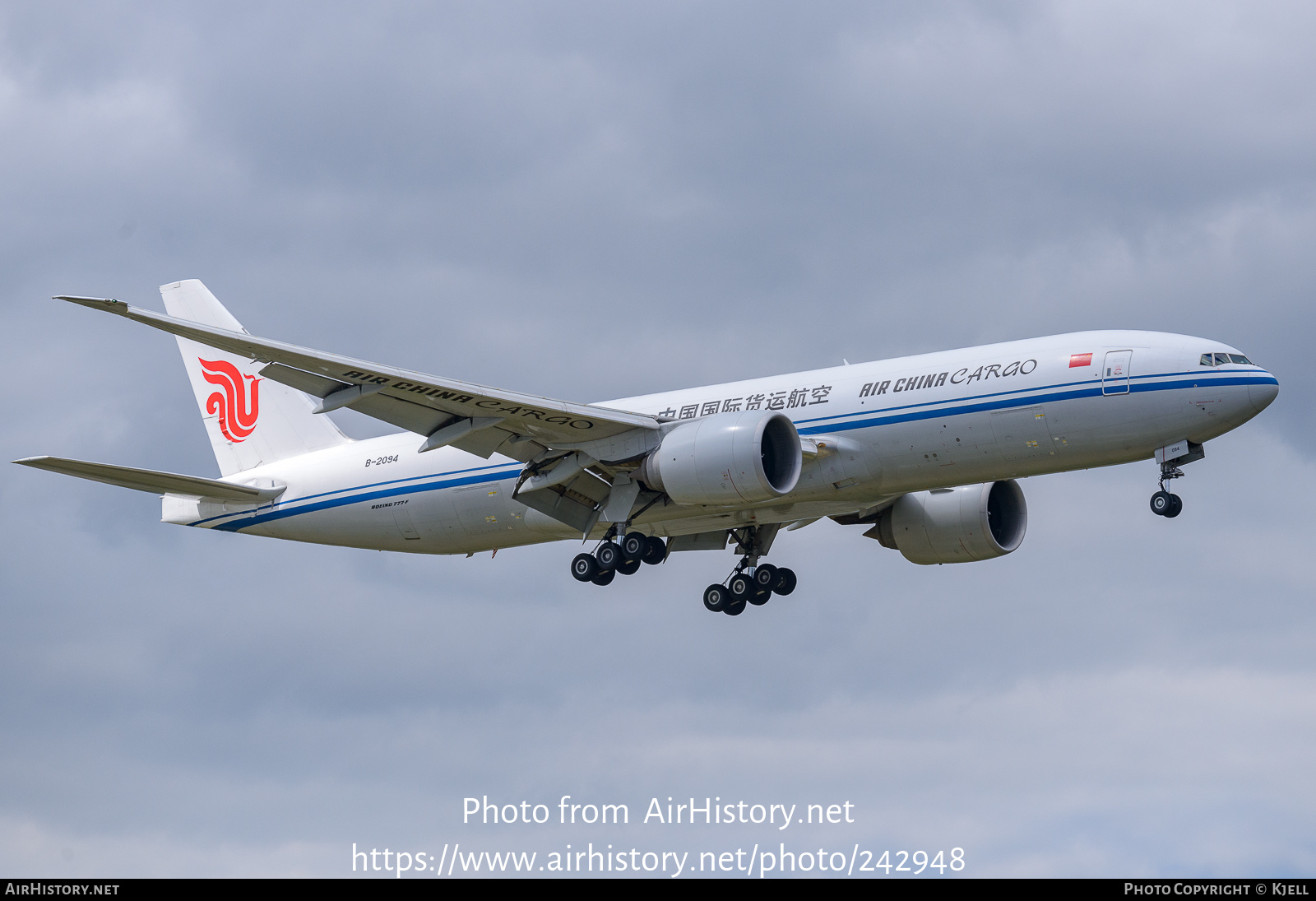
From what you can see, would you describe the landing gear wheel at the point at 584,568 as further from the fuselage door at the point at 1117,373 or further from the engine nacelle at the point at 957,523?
the fuselage door at the point at 1117,373

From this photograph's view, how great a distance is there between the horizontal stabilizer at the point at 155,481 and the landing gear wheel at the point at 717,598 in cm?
1205

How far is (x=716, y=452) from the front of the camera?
35031 mm

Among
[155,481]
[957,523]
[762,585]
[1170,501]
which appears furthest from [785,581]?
[155,481]

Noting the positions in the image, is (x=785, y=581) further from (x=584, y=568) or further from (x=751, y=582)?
(x=584, y=568)

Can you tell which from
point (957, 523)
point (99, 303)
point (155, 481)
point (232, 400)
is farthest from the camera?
point (232, 400)

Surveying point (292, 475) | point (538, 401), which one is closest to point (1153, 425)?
point (538, 401)

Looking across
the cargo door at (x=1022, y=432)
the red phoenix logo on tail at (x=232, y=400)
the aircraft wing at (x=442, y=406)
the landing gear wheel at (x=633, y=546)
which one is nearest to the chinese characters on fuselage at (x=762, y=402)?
the aircraft wing at (x=442, y=406)

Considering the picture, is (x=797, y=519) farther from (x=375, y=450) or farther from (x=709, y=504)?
(x=375, y=450)

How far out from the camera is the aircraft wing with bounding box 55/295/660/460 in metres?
33.7

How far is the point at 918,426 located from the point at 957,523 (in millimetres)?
8309

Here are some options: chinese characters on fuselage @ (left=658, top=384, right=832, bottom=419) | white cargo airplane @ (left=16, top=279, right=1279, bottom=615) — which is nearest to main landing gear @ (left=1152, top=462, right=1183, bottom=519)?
white cargo airplane @ (left=16, top=279, right=1279, bottom=615)

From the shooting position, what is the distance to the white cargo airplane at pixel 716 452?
3353cm

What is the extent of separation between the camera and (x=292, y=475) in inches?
1727

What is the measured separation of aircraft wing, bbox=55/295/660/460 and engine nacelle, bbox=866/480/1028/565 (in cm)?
905
